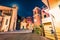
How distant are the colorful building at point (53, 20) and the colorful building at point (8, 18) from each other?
0.95 m

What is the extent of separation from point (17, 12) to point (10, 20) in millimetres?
336

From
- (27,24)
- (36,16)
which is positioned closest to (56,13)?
(36,16)

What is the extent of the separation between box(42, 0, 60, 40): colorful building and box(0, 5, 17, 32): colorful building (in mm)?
951

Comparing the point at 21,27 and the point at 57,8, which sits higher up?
the point at 57,8

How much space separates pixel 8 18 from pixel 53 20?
4.46 feet

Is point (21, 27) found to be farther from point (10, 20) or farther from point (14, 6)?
point (14, 6)

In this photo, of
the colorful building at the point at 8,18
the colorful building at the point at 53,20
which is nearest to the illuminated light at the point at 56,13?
the colorful building at the point at 53,20

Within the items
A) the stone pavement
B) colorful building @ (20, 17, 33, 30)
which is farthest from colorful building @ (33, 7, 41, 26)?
the stone pavement

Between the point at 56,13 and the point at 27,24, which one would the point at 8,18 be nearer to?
the point at 27,24

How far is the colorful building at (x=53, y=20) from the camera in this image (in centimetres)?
214

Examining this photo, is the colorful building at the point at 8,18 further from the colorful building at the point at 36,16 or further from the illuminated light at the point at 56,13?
the illuminated light at the point at 56,13

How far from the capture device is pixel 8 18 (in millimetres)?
2627

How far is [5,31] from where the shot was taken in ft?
8.27

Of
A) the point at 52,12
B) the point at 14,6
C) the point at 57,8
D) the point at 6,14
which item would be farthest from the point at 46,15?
the point at 6,14
